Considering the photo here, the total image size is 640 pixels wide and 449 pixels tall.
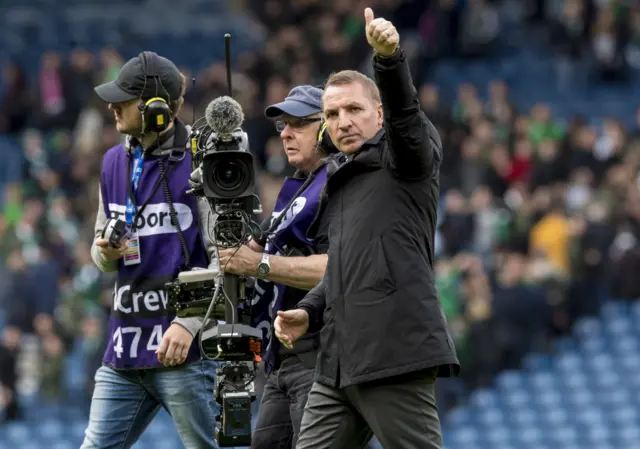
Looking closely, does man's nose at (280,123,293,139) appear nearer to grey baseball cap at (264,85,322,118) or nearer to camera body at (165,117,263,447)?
grey baseball cap at (264,85,322,118)

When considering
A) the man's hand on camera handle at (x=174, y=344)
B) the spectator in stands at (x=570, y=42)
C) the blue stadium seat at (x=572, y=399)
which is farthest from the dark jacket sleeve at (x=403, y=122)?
the spectator in stands at (x=570, y=42)

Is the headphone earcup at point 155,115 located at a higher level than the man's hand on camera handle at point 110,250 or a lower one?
higher

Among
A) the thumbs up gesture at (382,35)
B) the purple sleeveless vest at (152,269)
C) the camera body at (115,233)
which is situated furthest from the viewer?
the purple sleeveless vest at (152,269)

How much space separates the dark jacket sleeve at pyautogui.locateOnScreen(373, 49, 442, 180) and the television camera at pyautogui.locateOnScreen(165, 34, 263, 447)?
64 centimetres

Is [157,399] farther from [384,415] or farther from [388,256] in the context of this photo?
[388,256]

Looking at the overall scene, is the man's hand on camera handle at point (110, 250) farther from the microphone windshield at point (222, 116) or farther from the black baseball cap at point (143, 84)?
the microphone windshield at point (222, 116)

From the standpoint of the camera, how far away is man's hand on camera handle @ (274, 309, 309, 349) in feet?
18.5

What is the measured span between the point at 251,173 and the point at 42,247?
12.0 m

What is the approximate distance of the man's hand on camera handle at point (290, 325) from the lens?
564cm

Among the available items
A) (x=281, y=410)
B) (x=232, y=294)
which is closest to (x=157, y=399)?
(x=281, y=410)

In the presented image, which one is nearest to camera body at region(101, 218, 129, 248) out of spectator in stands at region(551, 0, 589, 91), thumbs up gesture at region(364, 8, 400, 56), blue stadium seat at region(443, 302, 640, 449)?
thumbs up gesture at region(364, 8, 400, 56)

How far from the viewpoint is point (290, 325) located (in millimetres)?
5676

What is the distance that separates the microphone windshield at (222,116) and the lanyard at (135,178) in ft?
2.56

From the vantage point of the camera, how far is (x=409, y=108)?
529 centimetres
